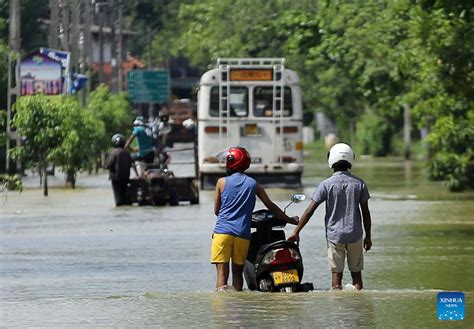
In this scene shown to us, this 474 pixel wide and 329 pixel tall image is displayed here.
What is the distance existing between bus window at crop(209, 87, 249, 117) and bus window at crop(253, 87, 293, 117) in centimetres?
21

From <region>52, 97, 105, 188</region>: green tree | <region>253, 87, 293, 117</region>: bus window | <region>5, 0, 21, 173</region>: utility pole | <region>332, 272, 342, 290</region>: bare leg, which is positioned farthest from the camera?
<region>5, 0, 21, 173</region>: utility pole

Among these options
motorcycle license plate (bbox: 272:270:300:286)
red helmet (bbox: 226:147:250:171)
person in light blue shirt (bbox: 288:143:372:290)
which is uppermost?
red helmet (bbox: 226:147:250:171)

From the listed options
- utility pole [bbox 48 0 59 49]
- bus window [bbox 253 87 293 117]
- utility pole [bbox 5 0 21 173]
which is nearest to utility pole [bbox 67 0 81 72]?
utility pole [bbox 48 0 59 49]

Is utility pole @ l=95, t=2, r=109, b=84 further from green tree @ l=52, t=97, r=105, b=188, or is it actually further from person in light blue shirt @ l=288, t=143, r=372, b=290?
person in light blue shirt @ l=288, t=143, r=372, b=290

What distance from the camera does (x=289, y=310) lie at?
1326 cm

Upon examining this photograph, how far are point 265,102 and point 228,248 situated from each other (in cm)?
2336

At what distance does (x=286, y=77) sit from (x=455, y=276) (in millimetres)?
20791

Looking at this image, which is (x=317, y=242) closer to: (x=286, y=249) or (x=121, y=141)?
(x=286, y=249)

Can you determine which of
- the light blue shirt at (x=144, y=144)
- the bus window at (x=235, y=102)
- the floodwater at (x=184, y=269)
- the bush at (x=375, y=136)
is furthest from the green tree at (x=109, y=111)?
the floodwater at (x=184, y=269)

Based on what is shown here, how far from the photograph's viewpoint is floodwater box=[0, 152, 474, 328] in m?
13.0

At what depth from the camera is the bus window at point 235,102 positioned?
37.8 meters

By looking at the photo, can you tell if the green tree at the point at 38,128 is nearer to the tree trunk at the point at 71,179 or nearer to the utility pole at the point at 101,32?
the tree trunk at the point at 71,179

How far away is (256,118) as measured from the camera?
37.8 metres

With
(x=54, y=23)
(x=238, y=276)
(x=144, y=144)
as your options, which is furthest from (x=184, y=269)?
(x=54, y=23)
